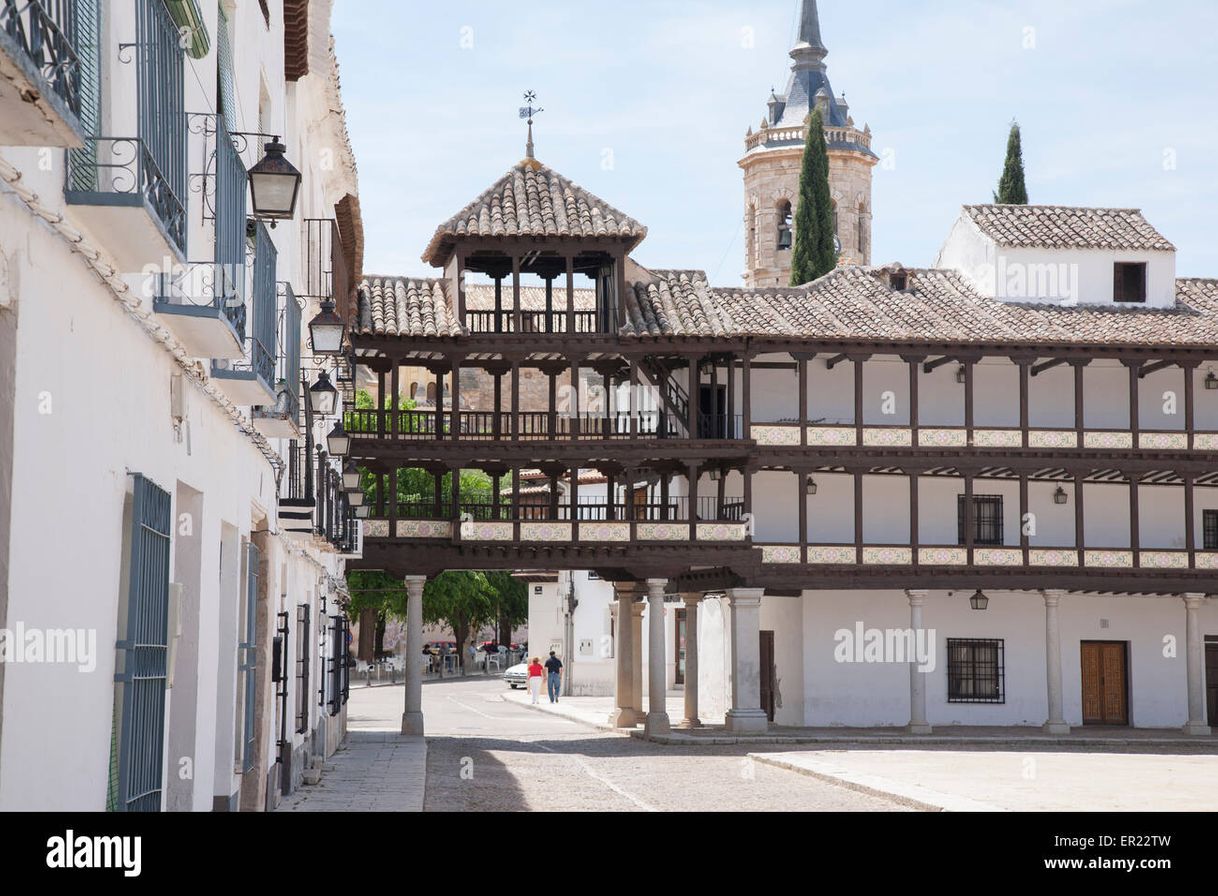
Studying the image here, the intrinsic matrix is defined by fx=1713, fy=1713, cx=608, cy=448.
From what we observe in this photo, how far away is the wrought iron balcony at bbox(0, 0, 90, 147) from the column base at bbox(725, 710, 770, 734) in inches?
1181

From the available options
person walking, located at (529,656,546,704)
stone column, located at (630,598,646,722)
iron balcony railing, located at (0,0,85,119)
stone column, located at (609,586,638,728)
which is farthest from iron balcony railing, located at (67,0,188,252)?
person walking, located at (529,656,546,704)

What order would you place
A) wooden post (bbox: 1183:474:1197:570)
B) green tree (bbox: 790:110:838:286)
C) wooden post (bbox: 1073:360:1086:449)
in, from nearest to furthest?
wooden post (bbox: 1183:474:1197:570) → wooden post (bbox: 1073:360:1086:449) → green tree (bbox: 790:110:838:286)

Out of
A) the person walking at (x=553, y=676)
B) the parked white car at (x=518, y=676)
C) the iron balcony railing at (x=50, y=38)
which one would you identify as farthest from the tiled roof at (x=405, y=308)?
the iron balcony railing at (x=50, y=38)

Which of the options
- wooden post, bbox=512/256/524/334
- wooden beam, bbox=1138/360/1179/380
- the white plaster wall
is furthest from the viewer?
the white plaster wall

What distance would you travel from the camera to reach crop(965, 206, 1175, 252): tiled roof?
41.5m

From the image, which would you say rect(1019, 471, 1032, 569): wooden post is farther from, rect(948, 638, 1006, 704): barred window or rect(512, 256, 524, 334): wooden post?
rect(512, 256, 524, 334): wooden post

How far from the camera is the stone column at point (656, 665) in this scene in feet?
114

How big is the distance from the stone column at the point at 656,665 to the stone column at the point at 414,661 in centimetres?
466

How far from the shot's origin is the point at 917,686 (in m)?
36.1

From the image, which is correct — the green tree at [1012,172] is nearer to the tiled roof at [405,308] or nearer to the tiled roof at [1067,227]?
the tiled roof at [1067,227]

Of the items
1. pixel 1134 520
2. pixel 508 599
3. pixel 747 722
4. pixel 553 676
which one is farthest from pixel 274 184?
pixel 508 599

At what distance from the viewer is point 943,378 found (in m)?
39.6

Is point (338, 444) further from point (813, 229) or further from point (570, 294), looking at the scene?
point (813, 229)

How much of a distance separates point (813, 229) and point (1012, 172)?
30.8 feet
